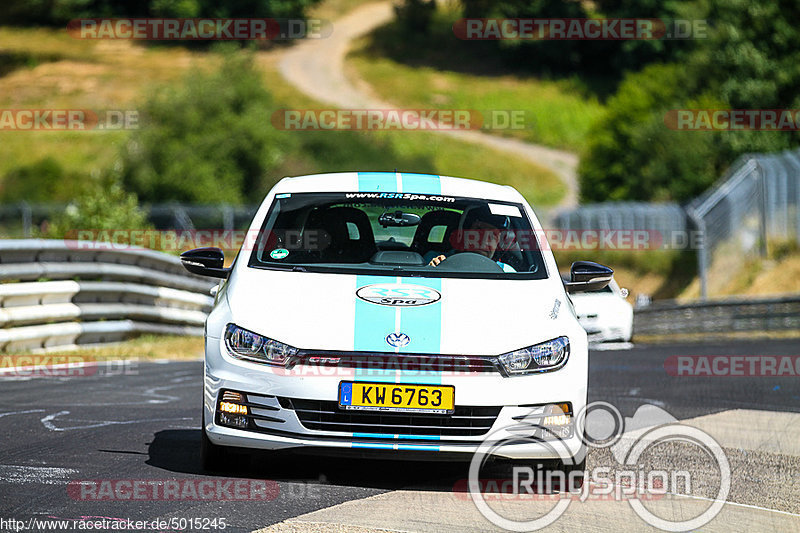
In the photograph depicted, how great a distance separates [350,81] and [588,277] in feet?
264

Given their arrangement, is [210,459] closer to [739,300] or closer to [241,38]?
[739,300]

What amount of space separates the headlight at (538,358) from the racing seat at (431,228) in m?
1.38

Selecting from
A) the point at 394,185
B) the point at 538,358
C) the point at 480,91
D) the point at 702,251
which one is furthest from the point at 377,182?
the point at 480,91

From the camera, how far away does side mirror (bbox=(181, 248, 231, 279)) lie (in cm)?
705

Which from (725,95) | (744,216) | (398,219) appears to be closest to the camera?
(398,219)

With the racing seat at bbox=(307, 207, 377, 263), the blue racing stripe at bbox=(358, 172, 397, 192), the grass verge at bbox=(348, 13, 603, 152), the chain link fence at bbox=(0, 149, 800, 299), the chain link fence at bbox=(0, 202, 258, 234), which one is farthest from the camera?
the grass verge at bbox=(348, 13, 603, 152)

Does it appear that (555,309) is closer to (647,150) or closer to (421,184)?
(421,184)

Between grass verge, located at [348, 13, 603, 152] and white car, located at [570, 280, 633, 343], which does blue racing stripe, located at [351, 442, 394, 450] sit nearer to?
white car, located at [570, 280, 633, 343]

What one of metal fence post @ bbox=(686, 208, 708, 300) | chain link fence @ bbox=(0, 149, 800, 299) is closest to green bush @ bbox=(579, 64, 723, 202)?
chain link fence @ bbox=(0, 149, 800, 299)

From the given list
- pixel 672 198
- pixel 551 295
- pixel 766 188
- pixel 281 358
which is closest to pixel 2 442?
pixel 281 358

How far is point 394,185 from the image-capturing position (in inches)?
302

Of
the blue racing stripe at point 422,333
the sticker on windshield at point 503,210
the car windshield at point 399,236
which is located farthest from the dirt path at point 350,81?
the blue racing stripe at point 422,333

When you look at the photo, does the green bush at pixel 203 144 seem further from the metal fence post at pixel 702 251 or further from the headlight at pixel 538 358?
the headlight at pixel 538 358

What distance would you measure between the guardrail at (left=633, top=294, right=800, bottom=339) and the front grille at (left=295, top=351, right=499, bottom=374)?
18.9 metres
